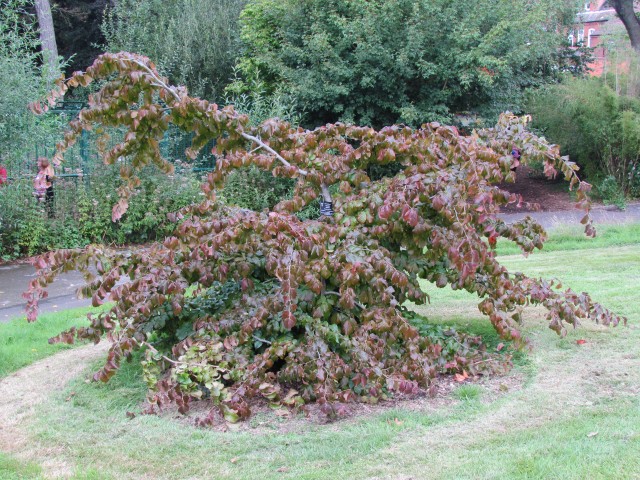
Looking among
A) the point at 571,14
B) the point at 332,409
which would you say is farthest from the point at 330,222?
the point at 571,14

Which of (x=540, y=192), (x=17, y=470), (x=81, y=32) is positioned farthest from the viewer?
(x=81, y=32)

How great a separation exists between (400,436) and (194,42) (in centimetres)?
1592

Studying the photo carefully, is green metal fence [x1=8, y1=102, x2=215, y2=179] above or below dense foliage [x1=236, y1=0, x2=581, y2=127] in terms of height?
below

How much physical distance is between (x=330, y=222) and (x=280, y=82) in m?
11.6

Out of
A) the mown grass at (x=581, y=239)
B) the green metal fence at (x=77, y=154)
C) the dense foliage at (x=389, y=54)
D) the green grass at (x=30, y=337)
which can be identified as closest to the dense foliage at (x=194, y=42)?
the dense foliage at (x=389, y=54)

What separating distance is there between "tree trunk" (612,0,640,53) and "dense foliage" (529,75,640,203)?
6935 mm

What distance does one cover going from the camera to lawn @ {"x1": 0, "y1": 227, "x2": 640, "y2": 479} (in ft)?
10.2

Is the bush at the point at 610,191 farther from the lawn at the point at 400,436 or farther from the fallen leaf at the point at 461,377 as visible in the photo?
the fallen leaf at the point at 461,377

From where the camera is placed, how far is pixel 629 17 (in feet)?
76.1

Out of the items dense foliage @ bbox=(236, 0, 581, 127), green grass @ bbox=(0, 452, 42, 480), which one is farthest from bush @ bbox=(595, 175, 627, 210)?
green grass @ bbox=(0, 452, 42, 480)

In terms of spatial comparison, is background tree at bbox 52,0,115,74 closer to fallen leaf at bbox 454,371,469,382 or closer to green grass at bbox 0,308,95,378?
green grass at bbox 0,308,95,378

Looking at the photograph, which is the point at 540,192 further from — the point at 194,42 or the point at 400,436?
the point at 400,436

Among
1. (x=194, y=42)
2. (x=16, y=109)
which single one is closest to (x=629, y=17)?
(x=194, y=42)

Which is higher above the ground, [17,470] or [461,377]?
[17,470]
